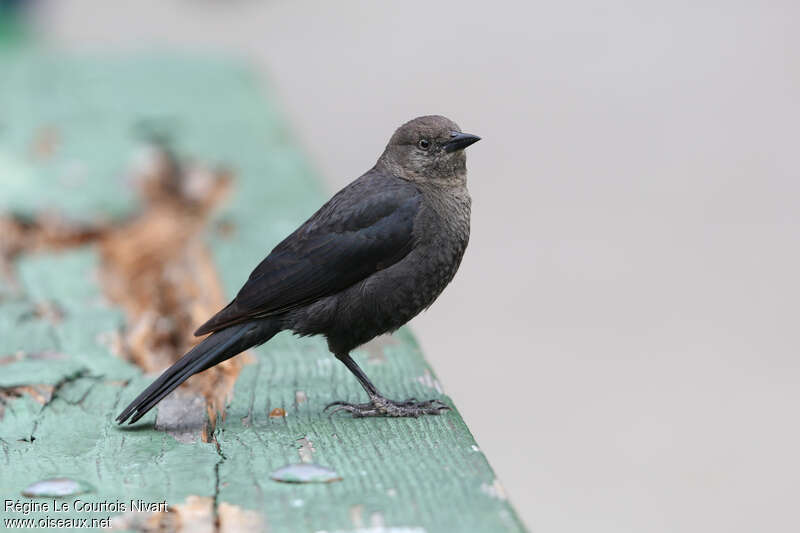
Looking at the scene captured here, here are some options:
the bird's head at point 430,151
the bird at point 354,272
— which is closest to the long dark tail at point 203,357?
the bird at point 354,272

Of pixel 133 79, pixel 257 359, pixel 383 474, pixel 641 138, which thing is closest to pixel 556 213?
pixel 641 138

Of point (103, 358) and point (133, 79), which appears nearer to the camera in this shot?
point (103, 358)

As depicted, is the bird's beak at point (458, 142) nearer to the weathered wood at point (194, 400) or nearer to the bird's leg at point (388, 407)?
the weathered wood at point (194, 400)

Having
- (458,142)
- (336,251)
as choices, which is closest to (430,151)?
(458,142)

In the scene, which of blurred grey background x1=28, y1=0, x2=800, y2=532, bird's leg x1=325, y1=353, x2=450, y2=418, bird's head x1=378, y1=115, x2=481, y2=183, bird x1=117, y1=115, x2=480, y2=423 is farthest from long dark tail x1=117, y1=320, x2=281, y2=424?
blurred grey background x1=28, y1=0, x2=800, y2=532

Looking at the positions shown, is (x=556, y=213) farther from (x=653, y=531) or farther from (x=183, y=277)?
(x=183, y=277)

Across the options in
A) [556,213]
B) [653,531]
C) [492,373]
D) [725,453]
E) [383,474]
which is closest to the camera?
[383,474]

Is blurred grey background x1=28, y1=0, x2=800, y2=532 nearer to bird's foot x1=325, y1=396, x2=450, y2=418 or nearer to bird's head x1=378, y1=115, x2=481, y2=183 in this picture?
bird's head x1=378, y1=115, x2=481, y2=183
